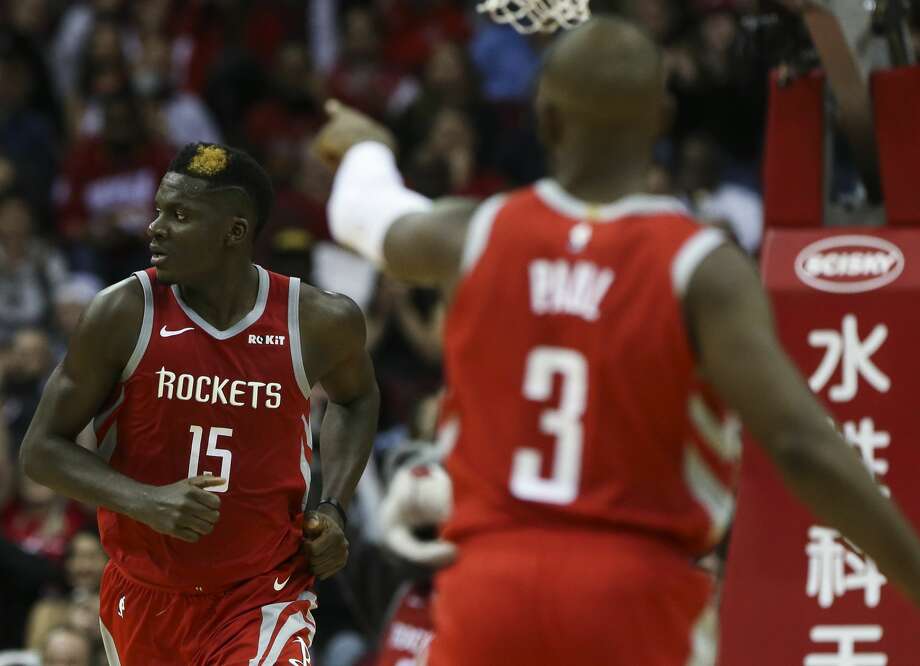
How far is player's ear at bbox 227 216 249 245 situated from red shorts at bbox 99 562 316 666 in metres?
1.02

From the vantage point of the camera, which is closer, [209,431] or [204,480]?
[204,480]

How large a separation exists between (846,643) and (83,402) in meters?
2.78

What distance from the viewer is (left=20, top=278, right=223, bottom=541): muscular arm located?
16.1ft

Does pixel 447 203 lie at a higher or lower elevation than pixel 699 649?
higher

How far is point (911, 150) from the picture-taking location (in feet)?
21.2

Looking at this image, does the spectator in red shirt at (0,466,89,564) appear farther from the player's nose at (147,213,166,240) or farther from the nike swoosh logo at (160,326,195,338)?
the player's nose at (147,213,166,240)

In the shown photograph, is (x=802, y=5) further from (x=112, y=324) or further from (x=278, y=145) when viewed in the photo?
(x=278, y=145)

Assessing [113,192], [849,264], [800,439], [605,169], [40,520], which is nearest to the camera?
[800,439]

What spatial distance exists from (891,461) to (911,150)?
1.18m

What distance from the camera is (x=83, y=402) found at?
200 inches

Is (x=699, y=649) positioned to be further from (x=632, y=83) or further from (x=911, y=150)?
(x=911, y=150)

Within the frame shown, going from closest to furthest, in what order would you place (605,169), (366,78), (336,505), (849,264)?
(605,169) → (336,505) → (849,264) → (366,78)

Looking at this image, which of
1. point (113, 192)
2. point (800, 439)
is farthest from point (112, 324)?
point (113, 192)

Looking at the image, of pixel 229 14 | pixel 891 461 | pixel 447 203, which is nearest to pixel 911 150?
pixel 891 461
